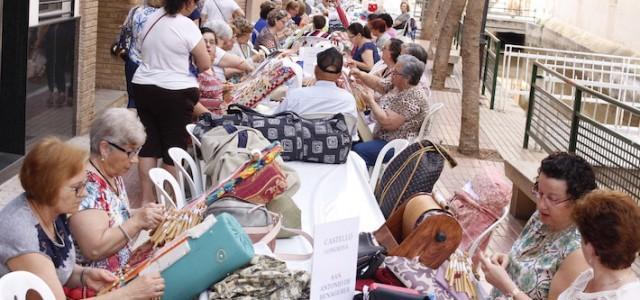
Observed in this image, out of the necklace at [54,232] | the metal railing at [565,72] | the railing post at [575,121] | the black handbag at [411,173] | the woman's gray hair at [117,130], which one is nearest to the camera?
the necklace at [54,232]

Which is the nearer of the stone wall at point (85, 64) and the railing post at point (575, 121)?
the railing post at point (575, 121)

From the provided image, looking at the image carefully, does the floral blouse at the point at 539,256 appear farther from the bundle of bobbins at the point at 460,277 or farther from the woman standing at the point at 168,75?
the woman standing at the point at 168,75

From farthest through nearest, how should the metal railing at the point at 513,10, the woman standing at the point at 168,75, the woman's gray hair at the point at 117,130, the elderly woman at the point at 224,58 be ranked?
the metal railing at the point at 513,10 → the elderly woman at the point at 224,58 → the woman standing at the point at 168,75 → the woman's gray hair at the point at 117,130

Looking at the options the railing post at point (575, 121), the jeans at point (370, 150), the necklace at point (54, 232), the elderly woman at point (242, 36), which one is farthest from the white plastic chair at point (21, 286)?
the elderly woman at point (242, 36)

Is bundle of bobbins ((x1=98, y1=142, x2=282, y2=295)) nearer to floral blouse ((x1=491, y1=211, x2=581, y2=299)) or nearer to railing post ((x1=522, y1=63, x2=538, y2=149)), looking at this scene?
floral blouse ((x1=491, y1=211, x2=581, y2=299))

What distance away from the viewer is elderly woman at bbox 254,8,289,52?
48.3 feet

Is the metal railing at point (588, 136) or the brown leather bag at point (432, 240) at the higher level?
the brown leather bag at point (432, 240)

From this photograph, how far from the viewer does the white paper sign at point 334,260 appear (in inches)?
148

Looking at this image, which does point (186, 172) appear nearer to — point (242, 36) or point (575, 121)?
point (575, 121)

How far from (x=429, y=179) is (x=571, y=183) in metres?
2.64

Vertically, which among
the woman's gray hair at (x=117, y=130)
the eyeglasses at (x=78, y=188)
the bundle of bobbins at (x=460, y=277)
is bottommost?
the bundle of bobbins at (x=460, y=277)

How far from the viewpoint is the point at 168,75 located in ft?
25.2

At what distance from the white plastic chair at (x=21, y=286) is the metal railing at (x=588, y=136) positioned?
5.87 meters

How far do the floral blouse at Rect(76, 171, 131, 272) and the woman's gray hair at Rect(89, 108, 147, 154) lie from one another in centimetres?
19
